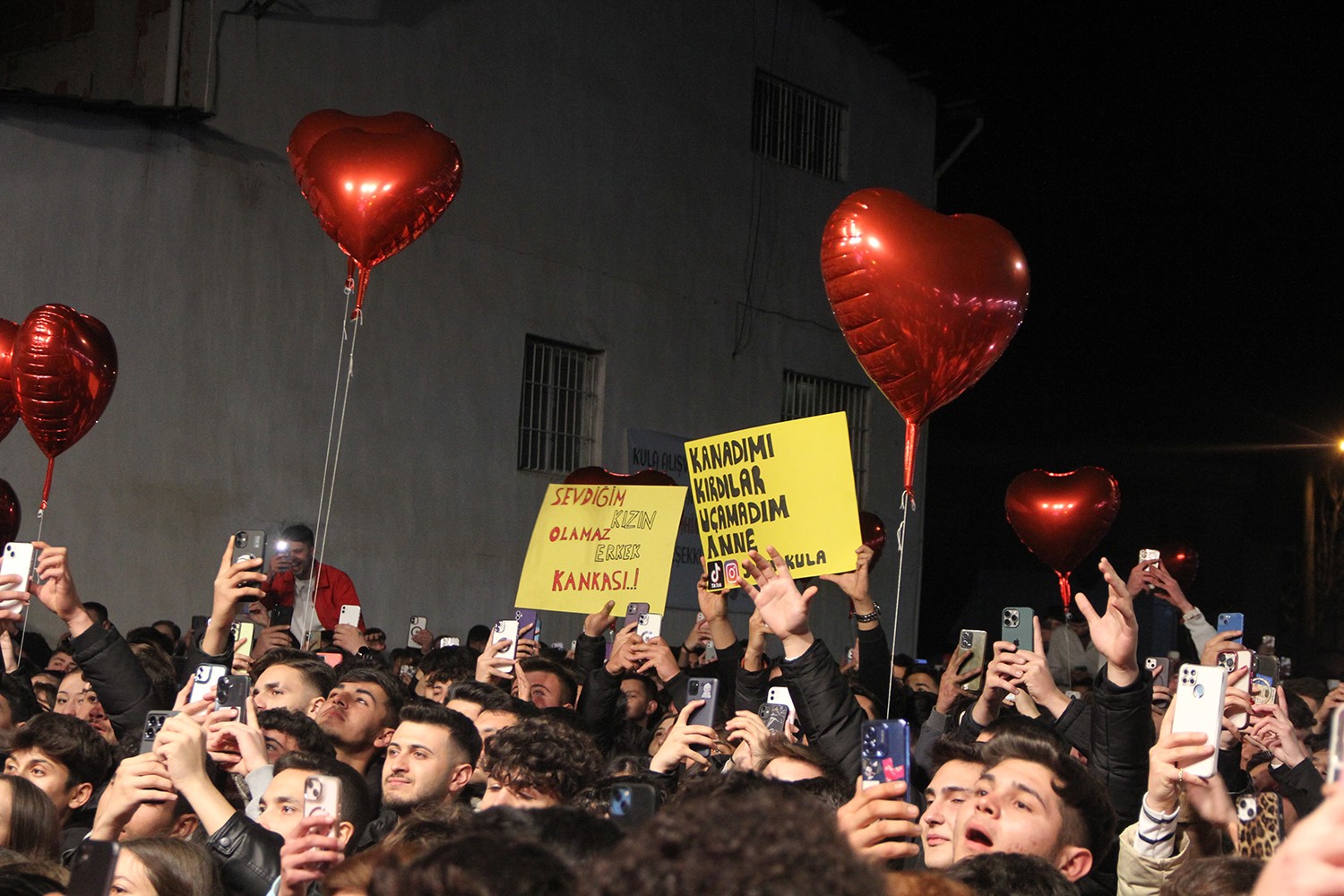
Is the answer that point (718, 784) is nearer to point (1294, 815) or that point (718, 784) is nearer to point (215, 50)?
point (1294, 815)

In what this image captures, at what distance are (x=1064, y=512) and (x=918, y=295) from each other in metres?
3.68

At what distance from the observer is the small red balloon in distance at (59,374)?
8.76 m

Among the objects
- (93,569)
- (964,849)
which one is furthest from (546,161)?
(964,849)

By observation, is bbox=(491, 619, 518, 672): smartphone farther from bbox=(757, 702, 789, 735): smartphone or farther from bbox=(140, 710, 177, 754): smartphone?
bbox=(140, 710, 177, 754): smartphone

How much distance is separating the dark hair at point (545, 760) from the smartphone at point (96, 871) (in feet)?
5.94

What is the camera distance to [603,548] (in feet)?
29.0

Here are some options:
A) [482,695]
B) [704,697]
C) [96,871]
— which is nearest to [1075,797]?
[704,697]

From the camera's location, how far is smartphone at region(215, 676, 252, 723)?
14.1 feet

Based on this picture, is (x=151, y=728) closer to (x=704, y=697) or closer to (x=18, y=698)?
(x=704, y=697)

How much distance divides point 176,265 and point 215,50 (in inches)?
70.7

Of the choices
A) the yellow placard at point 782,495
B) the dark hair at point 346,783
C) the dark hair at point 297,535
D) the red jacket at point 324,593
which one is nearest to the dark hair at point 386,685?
the dark hair at point 346,783

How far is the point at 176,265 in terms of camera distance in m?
12.0

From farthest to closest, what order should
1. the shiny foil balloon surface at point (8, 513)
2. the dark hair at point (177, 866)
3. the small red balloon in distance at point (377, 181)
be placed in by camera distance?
the shiny foil balloon surface at point (8, 513)
the small red balloon in distance at point (377, 181)
the dark hair at point (177, 866)

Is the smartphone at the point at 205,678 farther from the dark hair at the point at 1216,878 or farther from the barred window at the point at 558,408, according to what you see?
the barred window at the point at 558,408
